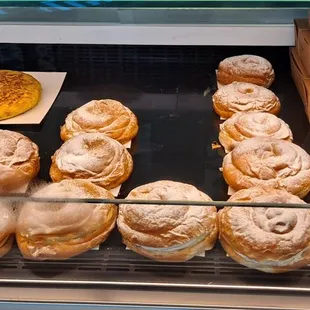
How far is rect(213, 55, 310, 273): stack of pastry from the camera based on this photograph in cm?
115

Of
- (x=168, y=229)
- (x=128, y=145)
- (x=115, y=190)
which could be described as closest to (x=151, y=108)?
(x=128, y=145)

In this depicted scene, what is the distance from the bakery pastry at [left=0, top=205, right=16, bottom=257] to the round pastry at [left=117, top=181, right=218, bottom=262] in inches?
9.9

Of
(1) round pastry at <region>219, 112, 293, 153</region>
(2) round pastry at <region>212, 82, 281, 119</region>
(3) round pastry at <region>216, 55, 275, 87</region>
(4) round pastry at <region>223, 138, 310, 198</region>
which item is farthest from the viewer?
(3) round pastry at <region>216, 55, 275, 87</region>

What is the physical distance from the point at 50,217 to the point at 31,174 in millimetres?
450

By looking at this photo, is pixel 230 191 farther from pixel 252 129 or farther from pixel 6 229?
pixel 6 229

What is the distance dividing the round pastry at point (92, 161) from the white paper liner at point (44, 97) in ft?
0.95

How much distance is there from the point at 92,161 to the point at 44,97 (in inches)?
20.7

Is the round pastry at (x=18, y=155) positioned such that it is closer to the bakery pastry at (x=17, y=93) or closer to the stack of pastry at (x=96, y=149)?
the stack of pastry at (x=96, y=149)

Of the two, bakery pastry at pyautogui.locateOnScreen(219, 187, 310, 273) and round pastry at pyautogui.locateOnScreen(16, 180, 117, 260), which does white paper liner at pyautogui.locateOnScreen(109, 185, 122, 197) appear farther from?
bakery pastry at pyautogui.locateOnScreen(219, 187, 310, 273)

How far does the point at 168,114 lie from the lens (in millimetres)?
1886

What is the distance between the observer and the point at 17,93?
1913 millimetres

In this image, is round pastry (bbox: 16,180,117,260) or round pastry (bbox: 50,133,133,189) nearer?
round pastry (bbox: 16,180,117,260)

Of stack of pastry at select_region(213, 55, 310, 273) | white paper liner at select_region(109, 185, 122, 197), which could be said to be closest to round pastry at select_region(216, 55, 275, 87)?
stack of pastry at select_region(213, 55, 310, 273)

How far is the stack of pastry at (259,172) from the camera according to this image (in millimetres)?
1148
